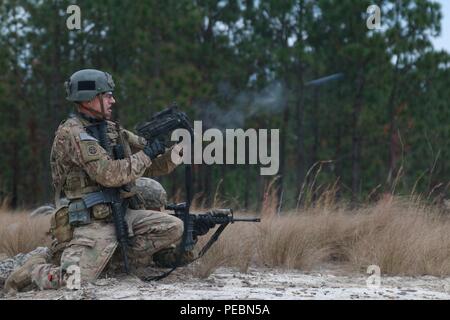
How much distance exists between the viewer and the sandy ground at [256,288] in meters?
4.43

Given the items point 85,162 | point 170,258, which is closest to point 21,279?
point 85,162

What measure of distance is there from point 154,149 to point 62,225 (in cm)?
81

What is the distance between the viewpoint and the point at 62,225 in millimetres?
4965

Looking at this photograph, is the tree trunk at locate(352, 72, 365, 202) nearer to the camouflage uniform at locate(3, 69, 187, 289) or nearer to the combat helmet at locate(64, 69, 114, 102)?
the camouflage uniform at locate(3, 69, 187, 289)

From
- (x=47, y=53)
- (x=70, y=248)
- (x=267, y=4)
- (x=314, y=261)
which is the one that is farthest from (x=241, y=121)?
(x=70, y=248)

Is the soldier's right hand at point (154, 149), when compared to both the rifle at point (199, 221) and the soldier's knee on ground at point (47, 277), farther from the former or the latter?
the soldier's knee on ground at point (47, 277)

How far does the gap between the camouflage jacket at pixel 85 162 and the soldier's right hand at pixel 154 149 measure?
53 mm

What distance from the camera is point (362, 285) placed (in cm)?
520

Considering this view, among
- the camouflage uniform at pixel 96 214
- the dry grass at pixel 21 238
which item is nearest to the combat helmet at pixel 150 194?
the camouflage uniform at pixel 96 214

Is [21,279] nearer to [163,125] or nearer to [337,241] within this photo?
[163,125]

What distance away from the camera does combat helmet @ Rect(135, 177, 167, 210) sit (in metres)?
5.45

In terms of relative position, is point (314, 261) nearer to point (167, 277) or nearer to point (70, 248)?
point (167, 277)

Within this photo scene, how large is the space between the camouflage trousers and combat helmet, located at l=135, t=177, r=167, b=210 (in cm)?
40
